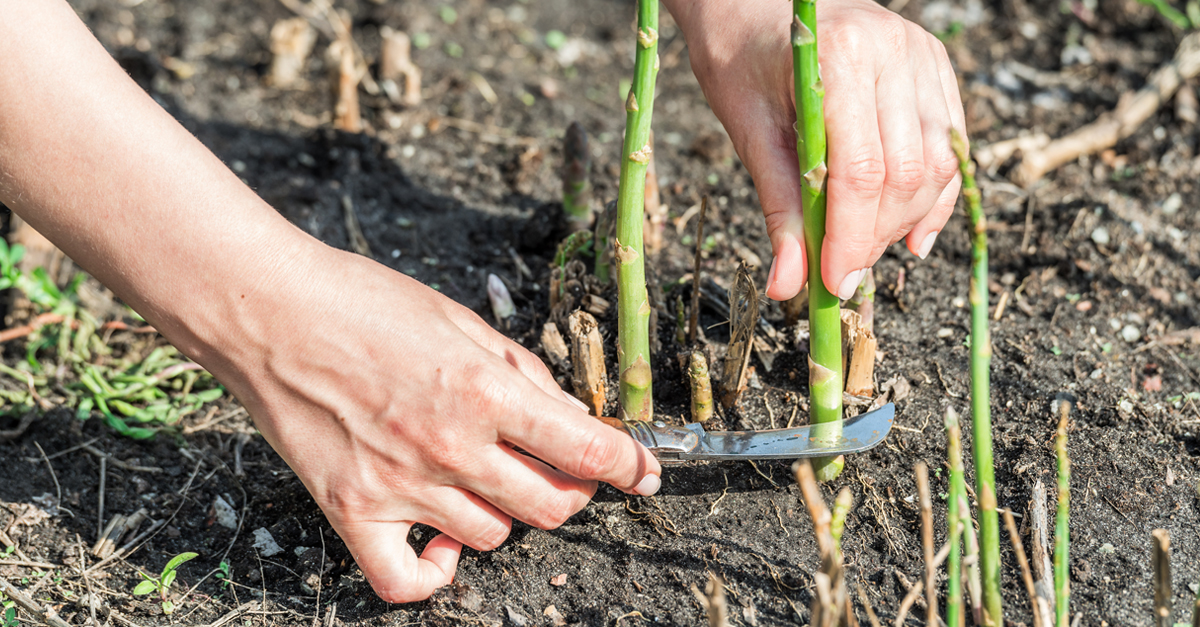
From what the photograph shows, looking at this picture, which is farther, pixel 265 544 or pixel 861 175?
pixel 265 544

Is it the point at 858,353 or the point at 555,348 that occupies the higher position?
the point at 858,353

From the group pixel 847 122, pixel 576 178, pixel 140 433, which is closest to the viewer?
pixel 847 122

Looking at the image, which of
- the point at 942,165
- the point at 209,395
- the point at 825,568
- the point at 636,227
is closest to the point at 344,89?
the point at 209,395

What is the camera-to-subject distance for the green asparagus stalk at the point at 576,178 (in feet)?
7.22

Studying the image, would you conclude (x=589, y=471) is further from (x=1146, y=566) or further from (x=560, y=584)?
(x=1146, y=566)

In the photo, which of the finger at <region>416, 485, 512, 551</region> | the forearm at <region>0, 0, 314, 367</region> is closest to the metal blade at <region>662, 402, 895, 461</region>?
the finger at <region>416, 485, 512, 551</region>

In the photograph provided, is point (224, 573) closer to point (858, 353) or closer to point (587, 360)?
point (587, 360)

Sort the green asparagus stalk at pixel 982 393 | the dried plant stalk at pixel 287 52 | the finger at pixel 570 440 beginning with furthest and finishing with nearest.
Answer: the dried plant stalk at pixel 287 52 < the finger at pixel 570 440 < the green asparagus stalk at pixel 982 393

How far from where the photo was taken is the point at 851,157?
4.53 ft

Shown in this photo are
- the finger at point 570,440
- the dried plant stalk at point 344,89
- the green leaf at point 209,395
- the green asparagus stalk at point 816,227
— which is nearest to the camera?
the green asparagus stalk at point 816,227

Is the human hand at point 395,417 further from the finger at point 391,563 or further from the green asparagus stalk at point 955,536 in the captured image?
the green asparagus stalk at point 955,536

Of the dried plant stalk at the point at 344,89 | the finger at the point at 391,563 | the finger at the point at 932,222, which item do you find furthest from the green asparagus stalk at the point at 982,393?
the dried plant stalk at the point at 344,89

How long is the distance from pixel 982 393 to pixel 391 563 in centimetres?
98

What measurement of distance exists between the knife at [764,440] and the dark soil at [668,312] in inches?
6.8
